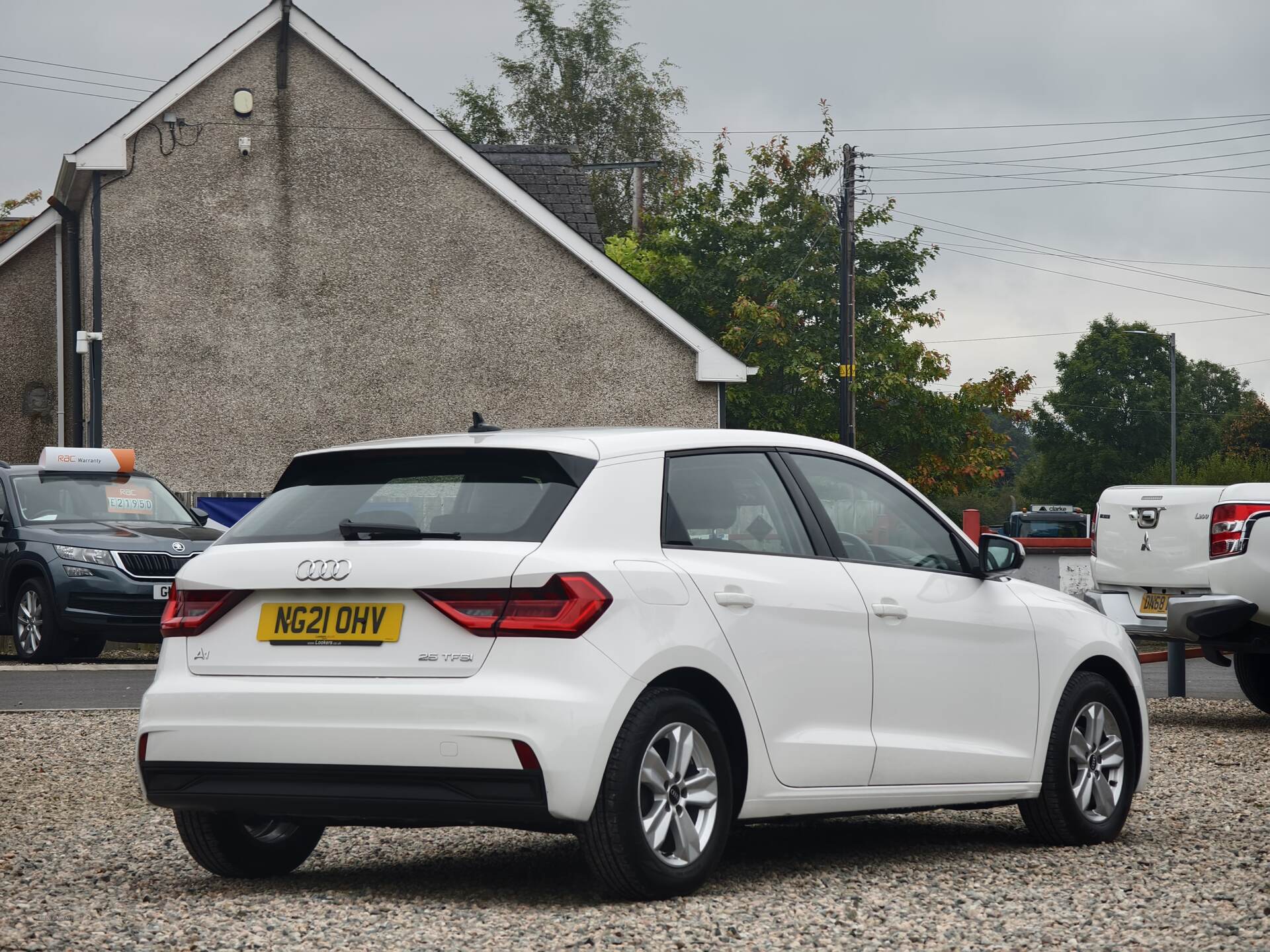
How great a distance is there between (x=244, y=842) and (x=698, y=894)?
1.63 meters

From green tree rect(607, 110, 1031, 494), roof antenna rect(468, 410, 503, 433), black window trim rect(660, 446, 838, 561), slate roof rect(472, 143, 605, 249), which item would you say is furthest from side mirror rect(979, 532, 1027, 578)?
green tree rect(607, 110, 1031, 494)

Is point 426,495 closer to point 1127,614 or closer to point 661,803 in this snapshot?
point 661,803

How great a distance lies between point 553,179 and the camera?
30.1 meters

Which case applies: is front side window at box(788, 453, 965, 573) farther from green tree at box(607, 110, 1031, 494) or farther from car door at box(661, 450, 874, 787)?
green tree at box(607, 110, 1031, 494)

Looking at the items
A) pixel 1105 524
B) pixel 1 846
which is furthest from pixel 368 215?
pixel 1 846

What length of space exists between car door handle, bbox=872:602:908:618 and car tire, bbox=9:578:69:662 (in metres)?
12.0

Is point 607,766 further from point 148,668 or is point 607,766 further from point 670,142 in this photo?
point 670,142

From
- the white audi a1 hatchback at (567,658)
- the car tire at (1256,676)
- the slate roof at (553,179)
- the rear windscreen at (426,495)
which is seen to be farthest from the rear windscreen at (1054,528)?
the rear windscreen at (426,495)

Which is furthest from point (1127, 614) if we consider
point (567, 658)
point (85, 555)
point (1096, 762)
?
point (85, 555)

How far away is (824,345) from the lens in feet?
161

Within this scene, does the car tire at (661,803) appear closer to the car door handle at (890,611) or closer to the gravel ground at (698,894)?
the gravel ground at (698,894)

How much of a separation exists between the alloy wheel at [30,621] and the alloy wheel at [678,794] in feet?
41.5

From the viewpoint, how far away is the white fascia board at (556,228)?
87.8 feet

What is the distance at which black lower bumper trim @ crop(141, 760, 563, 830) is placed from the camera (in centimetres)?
551
